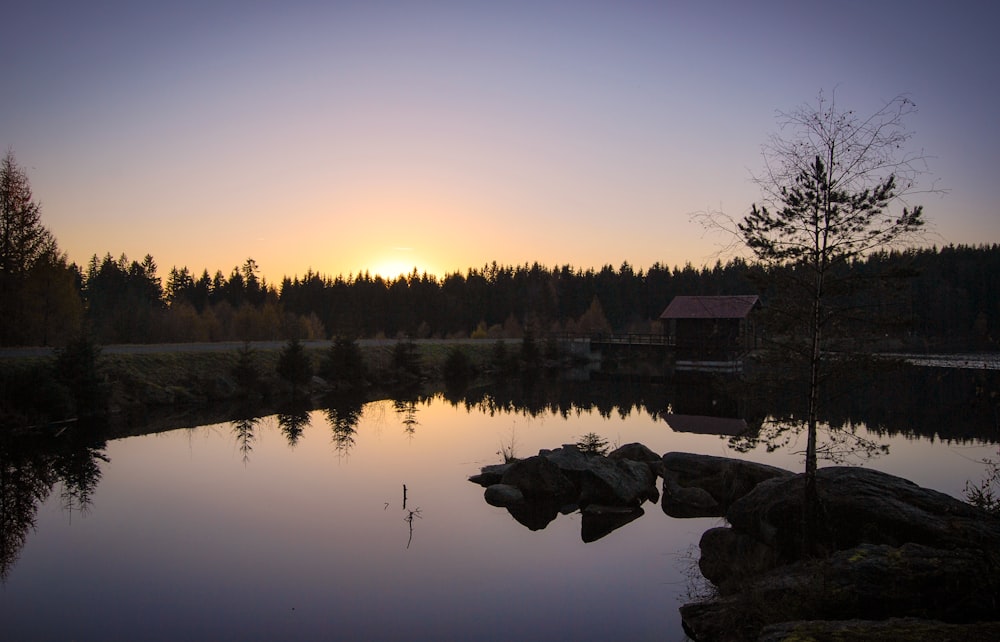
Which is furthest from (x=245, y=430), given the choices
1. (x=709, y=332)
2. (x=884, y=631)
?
(x=709, y=332)

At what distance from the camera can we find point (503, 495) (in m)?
16.8

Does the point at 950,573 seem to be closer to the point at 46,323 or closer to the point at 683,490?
the point at 683,490

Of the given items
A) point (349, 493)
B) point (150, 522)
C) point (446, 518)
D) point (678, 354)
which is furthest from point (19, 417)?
point (678, 354)

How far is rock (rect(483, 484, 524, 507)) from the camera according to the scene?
54.6 ft

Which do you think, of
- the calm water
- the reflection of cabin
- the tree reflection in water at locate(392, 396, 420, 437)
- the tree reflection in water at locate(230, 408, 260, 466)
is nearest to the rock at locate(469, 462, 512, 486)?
the calm water

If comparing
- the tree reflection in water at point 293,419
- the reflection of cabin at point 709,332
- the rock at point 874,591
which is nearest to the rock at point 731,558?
the rock at point 874,591

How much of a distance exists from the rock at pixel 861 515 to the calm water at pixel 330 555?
189cm

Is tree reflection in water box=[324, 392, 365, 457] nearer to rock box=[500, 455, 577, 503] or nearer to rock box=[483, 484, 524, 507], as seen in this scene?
rock box=[483, 484, 524, 507]

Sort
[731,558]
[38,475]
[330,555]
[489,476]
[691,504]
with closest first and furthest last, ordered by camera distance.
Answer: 1. [731,558]
2. [330,555]
3. [691,504]
4. [38,475]
5. [489,476]

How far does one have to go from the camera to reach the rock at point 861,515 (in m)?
9.89

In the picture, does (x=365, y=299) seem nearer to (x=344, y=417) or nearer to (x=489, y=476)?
(x=344, y=417)

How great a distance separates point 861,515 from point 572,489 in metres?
7.80

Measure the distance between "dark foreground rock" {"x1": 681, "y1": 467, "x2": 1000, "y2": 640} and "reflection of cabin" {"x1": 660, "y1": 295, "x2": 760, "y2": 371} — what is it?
4774cm

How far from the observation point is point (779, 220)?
11688mm
